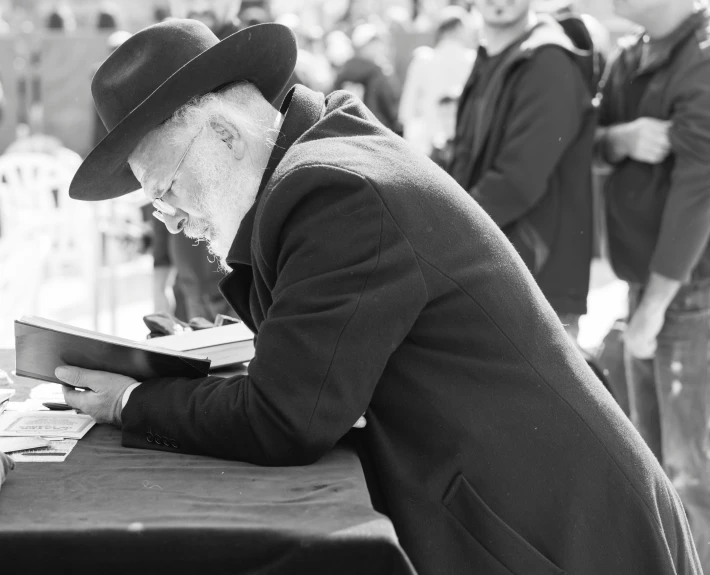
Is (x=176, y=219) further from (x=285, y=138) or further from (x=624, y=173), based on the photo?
(x=624, y=173)

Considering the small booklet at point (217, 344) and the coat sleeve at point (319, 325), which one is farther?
the small booklet at point (217, 344)

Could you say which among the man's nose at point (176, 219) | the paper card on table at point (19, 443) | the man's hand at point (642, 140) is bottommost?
the paper card on table at point (19, 443)

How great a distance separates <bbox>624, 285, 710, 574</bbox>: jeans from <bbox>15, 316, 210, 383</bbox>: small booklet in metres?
2.02

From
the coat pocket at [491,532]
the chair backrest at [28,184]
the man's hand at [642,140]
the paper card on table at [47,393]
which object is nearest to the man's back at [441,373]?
the coat pocket at [491,532]

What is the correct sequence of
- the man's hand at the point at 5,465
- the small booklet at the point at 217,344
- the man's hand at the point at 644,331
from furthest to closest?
1. the man's hand at the point at 644,331
2. the small booklet at the point at 217,344
3. the man's hand at the point at 5,465

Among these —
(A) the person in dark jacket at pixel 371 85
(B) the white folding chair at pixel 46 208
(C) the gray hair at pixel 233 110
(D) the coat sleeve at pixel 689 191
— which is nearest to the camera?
(C) the gray hair at pixel 233 110

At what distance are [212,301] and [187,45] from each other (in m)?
2.53

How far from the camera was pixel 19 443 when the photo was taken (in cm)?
155

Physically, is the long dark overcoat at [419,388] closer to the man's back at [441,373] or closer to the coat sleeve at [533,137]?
the man's back at [441,373]

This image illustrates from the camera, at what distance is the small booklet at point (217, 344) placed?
79.7 inches

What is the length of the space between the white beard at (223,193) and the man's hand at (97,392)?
36cm

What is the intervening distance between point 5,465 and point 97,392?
0.99 ft

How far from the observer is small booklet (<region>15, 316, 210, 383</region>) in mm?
1594

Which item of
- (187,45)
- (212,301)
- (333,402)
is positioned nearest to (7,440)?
(333,402)
